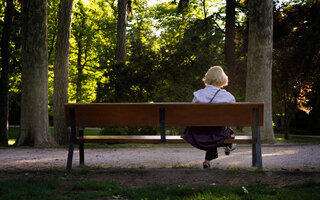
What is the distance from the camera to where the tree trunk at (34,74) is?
1031 centimetres

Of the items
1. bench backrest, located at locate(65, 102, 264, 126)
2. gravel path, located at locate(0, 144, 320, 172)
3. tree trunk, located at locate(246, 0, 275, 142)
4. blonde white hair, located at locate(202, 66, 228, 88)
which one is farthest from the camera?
tree trunk, located at locate(246, 0, 275, 142)

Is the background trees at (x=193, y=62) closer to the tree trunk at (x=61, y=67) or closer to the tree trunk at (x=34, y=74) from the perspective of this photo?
the tree trunk at (x=61, y=67)

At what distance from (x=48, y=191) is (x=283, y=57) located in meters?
14.4

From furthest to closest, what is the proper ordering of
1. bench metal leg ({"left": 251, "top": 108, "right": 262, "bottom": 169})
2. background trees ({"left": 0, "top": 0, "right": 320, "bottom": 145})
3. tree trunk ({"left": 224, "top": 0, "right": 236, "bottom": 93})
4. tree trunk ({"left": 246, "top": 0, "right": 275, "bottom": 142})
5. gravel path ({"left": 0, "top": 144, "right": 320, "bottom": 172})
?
tree trunk ({"left": 224, "top": 0, "right": 236, "bottom": 93}) → background trees ({"left": 0, "top": 0, "right": 320, "bottom": 145}) → tree trunk ({"left": 246, "top": 0, "right": 275, "bottom": 142}) → gravel path ({"left": 0, "top": 144, "right": 320, "bottom": 172}) → bench metal leg ({"left": 251, "top": 108, "right": 262, "bottom": 169})

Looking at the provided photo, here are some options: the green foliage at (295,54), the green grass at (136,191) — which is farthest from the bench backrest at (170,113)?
the green foliage at (295,54)

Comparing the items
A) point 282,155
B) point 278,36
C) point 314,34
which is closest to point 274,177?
point 282,155

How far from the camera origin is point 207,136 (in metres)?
5.81

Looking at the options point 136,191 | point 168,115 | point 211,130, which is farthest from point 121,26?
point 136,191

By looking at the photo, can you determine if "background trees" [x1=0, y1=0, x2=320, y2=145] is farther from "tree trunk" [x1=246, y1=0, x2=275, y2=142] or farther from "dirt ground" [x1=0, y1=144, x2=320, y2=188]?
"dirt ground" [x1=0, y1=144, x2=320, y2=188]

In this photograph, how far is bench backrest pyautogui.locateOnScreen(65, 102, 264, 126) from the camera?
18.6ft

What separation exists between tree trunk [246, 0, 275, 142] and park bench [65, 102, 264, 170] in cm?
554

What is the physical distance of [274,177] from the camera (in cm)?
514

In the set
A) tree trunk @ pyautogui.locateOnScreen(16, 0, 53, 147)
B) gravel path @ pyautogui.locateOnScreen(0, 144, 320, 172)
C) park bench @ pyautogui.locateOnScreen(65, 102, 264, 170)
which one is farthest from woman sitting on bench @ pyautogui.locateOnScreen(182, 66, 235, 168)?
tree trunk @ pyautogui.locateOnScreen(16, 0, 53, 147)

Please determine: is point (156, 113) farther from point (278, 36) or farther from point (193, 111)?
point (278, 36)
